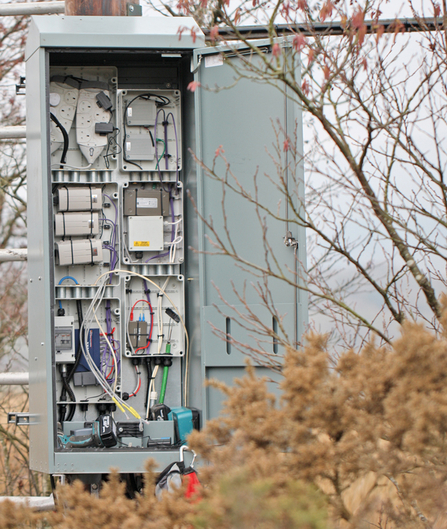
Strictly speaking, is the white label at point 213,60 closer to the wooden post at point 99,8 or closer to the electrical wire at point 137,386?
the wooden post at point 99,8

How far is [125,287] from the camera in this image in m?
3.88

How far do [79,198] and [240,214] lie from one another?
1.08 meters

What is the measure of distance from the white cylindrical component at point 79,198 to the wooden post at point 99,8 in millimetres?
1083

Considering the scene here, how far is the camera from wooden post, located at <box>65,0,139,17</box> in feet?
12.2

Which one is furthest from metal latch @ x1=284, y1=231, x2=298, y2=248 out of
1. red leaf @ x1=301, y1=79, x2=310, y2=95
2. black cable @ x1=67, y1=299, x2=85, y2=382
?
black cable @ x1=67, y1=299, x2=85, y2=382

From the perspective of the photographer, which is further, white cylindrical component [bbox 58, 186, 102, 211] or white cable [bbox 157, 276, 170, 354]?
white cable [bbox 157, 276, 170, 354]

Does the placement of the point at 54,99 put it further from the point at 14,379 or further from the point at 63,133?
the point at 14,379

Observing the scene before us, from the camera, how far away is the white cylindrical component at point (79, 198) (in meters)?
3.73

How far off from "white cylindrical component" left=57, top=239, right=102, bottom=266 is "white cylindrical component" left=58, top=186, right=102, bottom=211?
212mm

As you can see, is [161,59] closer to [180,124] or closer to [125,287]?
[180,124]

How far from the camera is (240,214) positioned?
11.0 ft

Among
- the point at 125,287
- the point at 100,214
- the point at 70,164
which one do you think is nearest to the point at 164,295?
the point at 125,287

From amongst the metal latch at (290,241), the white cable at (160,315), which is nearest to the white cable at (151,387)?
the white cable at (160,315)

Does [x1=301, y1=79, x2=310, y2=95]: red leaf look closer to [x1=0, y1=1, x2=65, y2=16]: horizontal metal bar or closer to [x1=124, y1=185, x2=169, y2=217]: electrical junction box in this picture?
[x1=124, y1=185, x2=169, y2=217]: electrical junction box
